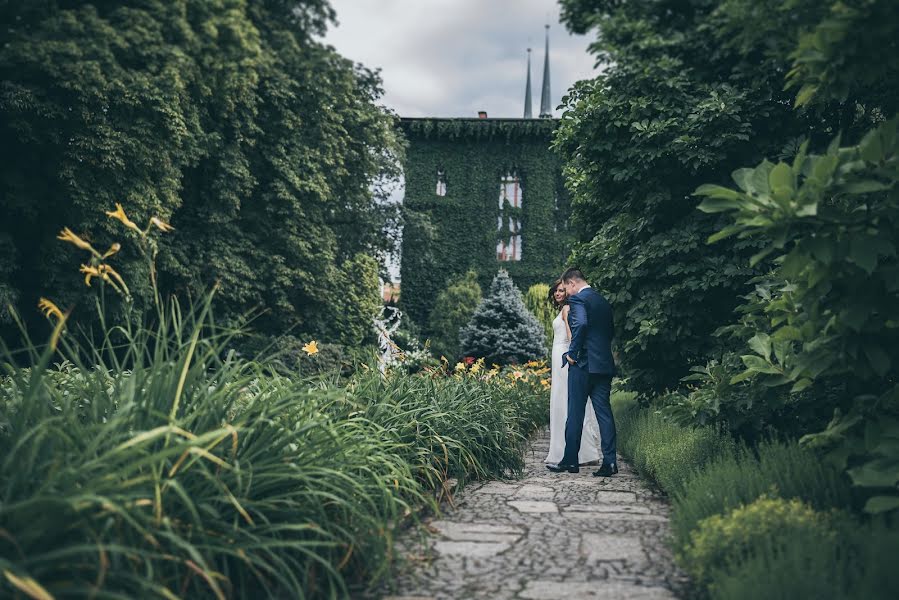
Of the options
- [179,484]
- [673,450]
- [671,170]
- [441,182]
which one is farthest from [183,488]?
[441,182]

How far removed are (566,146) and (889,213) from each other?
5.38m

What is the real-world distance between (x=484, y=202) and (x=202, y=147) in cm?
1801

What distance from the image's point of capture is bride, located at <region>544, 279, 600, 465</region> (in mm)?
6953

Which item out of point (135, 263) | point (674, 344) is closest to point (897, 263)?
point (674, 344)

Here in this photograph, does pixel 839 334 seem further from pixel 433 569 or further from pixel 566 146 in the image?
pixel 566 146

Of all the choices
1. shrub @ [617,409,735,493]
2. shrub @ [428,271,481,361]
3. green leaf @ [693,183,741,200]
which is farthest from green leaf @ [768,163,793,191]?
shrub @ [428,271,481,361]

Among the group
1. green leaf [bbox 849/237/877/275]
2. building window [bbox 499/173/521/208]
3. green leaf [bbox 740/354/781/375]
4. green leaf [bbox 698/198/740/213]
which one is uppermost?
building window [bbox 499/173/521/208]

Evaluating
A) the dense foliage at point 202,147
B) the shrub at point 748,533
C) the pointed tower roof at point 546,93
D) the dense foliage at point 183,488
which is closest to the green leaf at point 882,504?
the shrub at point 748,533

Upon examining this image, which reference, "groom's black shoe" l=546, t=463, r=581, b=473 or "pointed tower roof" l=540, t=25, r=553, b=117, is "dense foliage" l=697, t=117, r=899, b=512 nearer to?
"groom's black shoe" l=546, t=463, r=581, b=473

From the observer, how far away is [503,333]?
24.1 m

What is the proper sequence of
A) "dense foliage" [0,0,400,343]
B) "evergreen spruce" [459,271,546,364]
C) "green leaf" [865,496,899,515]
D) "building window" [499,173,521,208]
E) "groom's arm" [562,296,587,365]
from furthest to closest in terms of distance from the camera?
"building window" [499,173,521,208] < "evergreen spruce" [459,271,546,364] < "dense foliage" [0,0,400,343] < "groom's arm" [562,296,587,365] < "green leaf" [865,496,899,515]

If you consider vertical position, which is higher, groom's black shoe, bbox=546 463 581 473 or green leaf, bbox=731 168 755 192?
green leaf, bbox=731 168 755 192

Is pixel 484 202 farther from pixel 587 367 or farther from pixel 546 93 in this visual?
pixel 587 367

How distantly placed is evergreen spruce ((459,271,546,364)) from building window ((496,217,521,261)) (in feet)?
27.3
